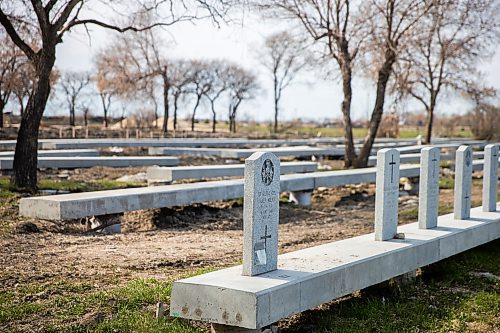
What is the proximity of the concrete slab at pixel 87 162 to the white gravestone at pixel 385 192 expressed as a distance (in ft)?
37.4

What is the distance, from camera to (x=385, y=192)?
8.48m

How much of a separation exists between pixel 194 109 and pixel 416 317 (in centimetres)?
5967

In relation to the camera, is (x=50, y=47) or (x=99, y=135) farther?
(x=99, y=135)

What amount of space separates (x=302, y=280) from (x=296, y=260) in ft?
2.84

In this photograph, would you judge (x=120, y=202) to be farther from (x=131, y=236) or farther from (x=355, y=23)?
(x=355, y=23)

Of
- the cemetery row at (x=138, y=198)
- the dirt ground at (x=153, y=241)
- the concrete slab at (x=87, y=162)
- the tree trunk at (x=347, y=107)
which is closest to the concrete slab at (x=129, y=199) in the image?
the cemetery row at (x=138, y=198)

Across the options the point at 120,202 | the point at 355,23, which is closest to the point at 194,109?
the point at 355,23

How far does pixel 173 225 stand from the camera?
41.0ft

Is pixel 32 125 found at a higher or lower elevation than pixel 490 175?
higher

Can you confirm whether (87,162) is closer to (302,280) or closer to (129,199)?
(129,199)

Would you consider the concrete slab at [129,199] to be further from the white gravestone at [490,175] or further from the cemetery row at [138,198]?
the white gravestone at [490,175]

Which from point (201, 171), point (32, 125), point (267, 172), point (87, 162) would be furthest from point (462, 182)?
point (87, 162)

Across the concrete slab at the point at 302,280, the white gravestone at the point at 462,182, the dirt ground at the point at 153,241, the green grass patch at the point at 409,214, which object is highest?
the white gravestone at the point at 462,182

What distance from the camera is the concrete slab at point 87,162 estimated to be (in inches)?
727
